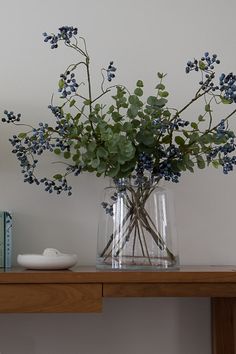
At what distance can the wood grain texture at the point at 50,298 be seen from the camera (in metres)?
1.14

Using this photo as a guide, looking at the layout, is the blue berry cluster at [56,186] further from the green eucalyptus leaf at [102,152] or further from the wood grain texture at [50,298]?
the wood grain texture at [50,298]

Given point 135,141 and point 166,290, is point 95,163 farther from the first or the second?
point 166,290

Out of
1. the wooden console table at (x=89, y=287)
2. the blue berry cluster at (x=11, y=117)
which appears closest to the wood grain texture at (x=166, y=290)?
the wooden console table at (x=89, y=287)

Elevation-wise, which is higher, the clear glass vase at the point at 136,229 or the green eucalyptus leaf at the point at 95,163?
the green eucalyptus leaf at the point at 95,163

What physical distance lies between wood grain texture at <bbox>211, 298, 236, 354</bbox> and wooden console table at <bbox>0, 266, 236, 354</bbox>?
229 millimetres

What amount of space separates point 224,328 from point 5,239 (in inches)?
22.8

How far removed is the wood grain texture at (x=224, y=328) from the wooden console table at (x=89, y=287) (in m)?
0.23

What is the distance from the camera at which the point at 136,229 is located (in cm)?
128

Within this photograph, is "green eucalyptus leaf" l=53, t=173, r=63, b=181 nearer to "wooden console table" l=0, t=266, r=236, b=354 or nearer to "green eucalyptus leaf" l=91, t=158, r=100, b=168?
"green eucalyptus leaf" l=91, t=158, r=100, b=168

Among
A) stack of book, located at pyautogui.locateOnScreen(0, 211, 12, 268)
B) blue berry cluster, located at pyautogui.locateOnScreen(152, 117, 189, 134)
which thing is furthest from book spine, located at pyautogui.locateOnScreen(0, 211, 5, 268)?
blue berry cluster, located at pyautogui.locateOnScreen(152, 117, 189, 134)

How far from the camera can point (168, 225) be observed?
1312 mm

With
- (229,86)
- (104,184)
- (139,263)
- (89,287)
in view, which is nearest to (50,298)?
(89,287)

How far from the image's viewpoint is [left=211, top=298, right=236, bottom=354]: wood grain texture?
141 centimetres

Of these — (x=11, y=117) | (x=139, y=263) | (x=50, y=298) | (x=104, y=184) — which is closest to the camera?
(x=50, y=298)
